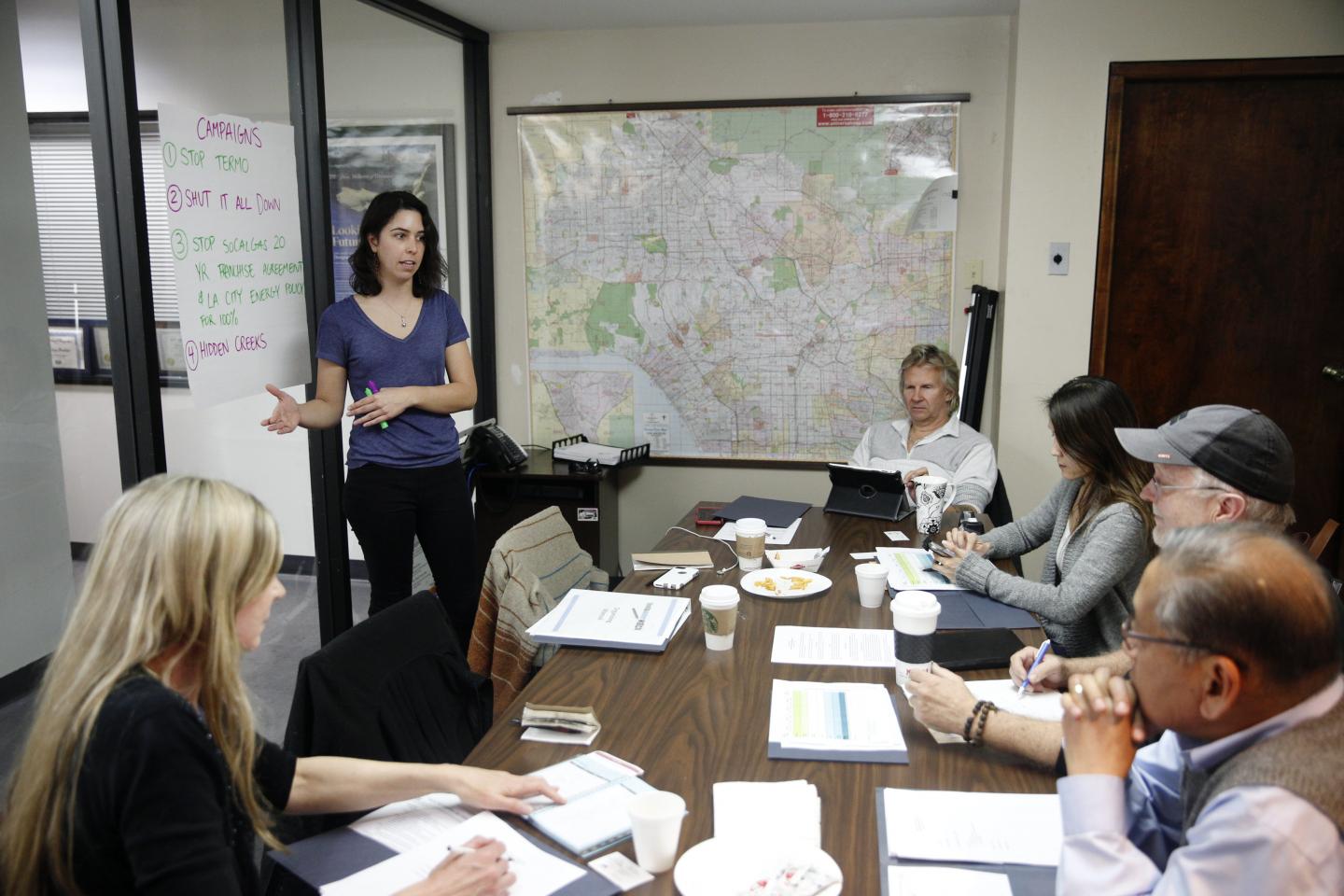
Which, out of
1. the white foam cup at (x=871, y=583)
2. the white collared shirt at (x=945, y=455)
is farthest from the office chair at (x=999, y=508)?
the white foam cup at (x=871, y=583)

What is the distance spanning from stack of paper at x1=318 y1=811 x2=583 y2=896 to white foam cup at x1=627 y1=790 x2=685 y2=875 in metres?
0.08

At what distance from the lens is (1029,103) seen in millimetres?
3824

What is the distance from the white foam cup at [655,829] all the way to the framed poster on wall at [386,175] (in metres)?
2.47

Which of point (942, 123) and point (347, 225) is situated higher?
point (942, 123)

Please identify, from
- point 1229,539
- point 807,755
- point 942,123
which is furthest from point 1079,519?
point 942,123

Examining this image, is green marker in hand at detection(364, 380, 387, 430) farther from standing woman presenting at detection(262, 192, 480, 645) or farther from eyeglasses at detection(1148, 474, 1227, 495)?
eyeglasses at detection(1148, 474, 1227, 495)

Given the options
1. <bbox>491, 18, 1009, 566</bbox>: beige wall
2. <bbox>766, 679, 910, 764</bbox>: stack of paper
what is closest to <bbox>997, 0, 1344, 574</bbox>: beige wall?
<bbox>491, 18, 1009, 566</bbox>: beige wall

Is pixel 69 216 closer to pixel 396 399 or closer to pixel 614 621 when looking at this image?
pixel 396 399

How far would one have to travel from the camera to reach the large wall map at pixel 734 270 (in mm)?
4234

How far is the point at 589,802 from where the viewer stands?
4.61 feet

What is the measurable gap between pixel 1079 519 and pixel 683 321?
2354 mm

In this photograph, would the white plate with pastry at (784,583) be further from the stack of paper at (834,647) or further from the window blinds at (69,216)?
the window blinds at (69,216)

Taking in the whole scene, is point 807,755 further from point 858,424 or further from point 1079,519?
point 858,424

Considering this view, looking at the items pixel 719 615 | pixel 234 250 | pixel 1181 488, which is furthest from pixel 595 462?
pixel 1181 488
